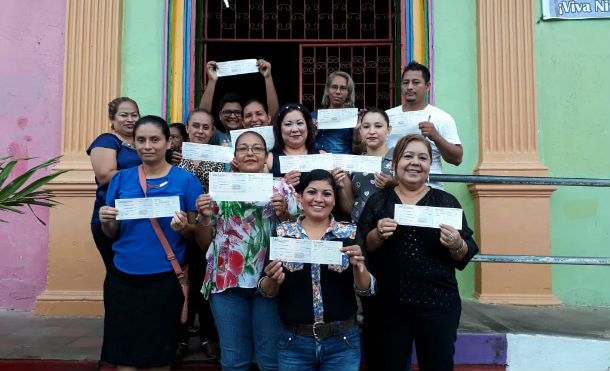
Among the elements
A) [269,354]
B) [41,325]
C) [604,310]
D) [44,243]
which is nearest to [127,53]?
[44,243]

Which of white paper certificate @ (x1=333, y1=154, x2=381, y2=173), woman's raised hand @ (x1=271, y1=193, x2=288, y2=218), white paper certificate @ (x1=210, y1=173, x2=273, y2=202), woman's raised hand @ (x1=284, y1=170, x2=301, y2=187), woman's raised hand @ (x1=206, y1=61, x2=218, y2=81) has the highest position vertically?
woman's raised hand @ (x1=206, y1=61, x2=218, y2=81)

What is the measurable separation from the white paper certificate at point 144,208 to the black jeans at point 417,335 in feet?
4.29

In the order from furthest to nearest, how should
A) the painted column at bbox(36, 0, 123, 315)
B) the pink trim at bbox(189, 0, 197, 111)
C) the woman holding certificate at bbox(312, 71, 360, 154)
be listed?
the pink trim at bbox(189, 0, 197, 111), the painted column at bbox(36, 0, 123, 315), the woman holding certificate at bbox(312, 71, 360, 154)

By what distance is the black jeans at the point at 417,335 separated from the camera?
8.70 feet

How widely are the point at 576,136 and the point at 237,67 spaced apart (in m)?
3.70

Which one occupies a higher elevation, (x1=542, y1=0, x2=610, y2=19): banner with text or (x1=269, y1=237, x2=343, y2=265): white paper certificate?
(x1=542, y1=0, x2=610, y2=19): banner with text

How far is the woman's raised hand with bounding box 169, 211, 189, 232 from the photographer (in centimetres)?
282

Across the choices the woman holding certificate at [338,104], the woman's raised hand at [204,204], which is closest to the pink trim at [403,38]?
the woman holding certificate at [338,104]

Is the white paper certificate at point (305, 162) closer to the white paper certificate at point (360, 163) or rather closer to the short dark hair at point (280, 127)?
the white paper certificate at point (360, 163)

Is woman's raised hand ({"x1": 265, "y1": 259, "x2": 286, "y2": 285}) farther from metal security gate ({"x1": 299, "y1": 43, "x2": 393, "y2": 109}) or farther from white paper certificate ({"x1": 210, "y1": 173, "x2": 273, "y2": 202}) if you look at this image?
metal security gate ({"x1": 299, "y1": 43, "x2": 393, "y2": 109})

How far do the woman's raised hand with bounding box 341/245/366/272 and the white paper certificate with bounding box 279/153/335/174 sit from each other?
75cm

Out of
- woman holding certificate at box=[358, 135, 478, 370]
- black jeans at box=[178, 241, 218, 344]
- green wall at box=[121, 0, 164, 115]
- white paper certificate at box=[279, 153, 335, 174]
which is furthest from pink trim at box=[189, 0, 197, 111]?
woman holding certificate at box=[358, 135, 478, 370]

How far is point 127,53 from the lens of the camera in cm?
555

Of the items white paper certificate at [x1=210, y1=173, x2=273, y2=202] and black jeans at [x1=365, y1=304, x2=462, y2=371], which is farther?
white paper certificate at [x1=210, y1=173, x2=273, y2=202]
